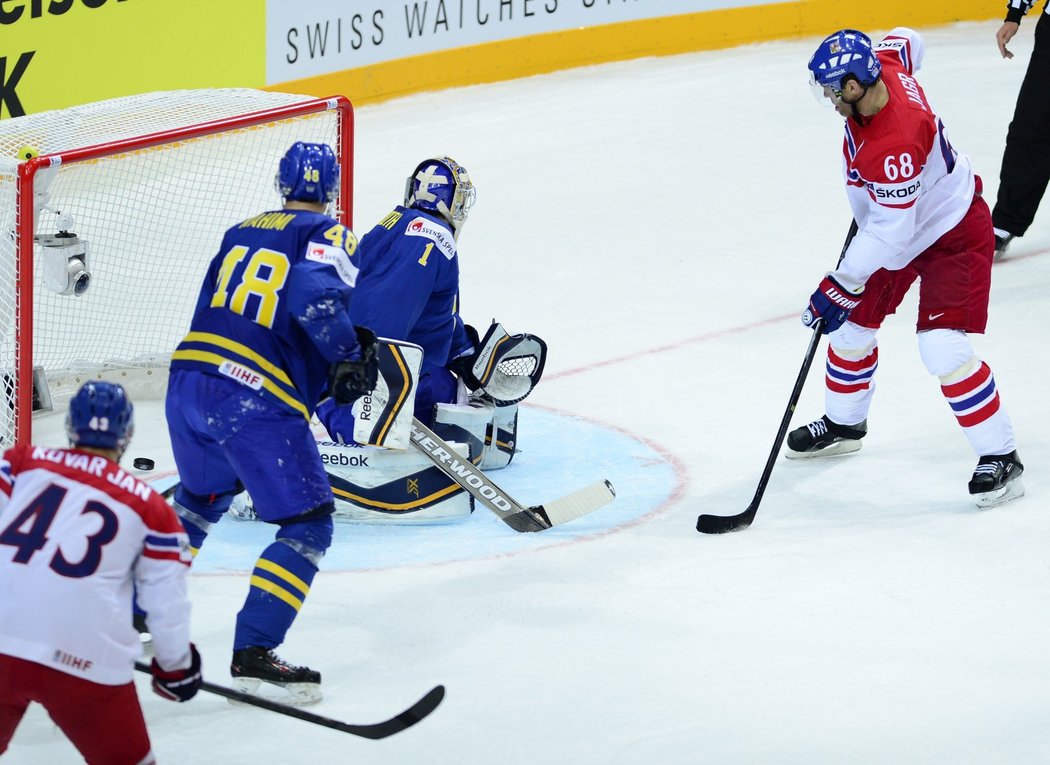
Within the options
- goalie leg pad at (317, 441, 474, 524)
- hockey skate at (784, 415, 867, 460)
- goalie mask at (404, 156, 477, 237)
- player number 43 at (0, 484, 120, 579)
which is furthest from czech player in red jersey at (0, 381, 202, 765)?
hockey skate at (784, 415, 867, 460)

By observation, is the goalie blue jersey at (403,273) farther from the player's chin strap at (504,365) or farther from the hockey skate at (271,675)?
the hockey skate at (271,675)

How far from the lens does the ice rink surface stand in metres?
3.14

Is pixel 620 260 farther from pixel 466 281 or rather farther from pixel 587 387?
pixel 587 387

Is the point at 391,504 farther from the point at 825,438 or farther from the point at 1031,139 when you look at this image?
the point at 1031,139

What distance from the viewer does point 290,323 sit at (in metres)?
3.21

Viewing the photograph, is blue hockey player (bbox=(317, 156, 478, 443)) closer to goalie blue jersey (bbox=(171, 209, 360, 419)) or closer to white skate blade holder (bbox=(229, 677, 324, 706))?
goalie blue jersey (bbox=(171, 209, 360, 419))

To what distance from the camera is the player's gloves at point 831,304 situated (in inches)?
171

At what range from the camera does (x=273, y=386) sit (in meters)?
3.18

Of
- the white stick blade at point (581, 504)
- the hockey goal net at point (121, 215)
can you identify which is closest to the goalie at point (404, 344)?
the white stick blade at point (581, 504)

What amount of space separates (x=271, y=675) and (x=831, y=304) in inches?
73.7

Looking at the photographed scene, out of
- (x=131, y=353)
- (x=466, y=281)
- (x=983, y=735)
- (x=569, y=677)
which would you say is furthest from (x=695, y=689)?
(x=466, y=281)

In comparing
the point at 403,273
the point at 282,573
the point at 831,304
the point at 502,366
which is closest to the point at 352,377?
the point at 282,573

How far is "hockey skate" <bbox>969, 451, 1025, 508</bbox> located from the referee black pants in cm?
218

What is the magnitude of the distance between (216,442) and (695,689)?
1.03m
